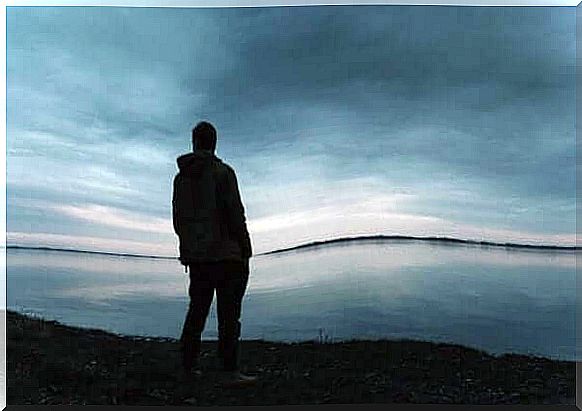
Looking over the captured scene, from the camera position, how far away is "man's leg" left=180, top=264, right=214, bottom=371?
721 centimetres

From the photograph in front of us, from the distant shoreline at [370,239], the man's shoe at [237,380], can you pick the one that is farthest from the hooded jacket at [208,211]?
the man's shoe at [237,380]

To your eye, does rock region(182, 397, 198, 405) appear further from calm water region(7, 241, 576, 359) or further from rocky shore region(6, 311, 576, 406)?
calm water region(7, 241, 576, 359)

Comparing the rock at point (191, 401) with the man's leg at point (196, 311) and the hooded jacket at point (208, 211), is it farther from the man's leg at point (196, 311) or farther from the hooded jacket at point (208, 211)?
the hooded jacket at point (208, 211)

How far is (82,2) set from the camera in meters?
7.23

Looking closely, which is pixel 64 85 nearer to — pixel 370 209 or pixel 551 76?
pixel 370 209

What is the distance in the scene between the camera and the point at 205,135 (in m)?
7.21

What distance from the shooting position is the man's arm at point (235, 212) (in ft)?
23.5

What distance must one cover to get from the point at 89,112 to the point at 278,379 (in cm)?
190

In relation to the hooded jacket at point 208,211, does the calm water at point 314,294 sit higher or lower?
lower

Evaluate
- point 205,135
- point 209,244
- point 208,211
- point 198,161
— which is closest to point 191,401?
point 209,244

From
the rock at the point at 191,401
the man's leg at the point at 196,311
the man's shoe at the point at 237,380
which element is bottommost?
the rock at the point at 191,401

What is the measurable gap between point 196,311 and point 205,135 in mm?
1021

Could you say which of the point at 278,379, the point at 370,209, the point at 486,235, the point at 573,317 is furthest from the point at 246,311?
the point at 573,317

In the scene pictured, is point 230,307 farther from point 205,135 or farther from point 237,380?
point 205,135
